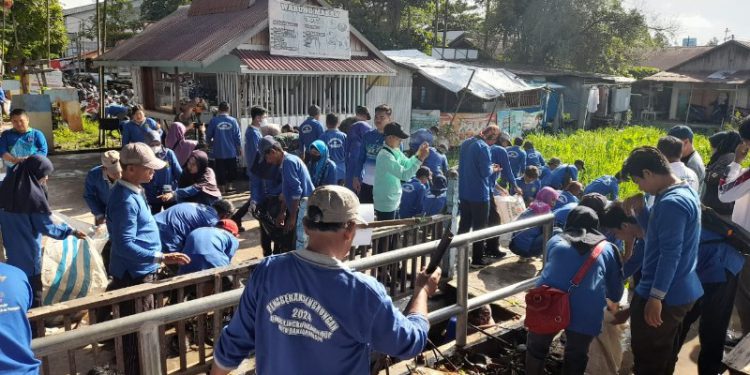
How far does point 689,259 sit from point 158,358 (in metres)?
3.10

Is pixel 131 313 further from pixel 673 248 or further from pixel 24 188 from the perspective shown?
pixel 673 248

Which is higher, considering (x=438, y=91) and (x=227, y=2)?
(x=227, y=2)

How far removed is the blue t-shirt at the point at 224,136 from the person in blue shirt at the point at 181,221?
4503mm

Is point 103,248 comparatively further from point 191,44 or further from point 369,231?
point 191,44

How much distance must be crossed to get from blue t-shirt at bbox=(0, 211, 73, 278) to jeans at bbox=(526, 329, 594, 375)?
4005 mm

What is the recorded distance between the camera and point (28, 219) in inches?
185

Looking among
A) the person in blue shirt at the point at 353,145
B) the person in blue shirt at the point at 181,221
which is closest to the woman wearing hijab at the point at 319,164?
the person in blue shirt at the point at 353,145

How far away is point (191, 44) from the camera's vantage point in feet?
40.2

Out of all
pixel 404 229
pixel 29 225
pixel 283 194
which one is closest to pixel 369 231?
pixel 404 229

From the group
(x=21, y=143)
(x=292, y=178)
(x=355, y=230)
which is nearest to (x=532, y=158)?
(x=292, y=178)

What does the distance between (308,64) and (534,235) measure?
7117 millimetres

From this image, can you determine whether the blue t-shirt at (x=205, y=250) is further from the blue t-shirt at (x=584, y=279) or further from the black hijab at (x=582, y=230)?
the black hijab at (x=582, y=230)

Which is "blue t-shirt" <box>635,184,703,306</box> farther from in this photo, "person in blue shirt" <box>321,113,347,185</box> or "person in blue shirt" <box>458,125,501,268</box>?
"person in blue shirt" <box>321,113,347,185</box>

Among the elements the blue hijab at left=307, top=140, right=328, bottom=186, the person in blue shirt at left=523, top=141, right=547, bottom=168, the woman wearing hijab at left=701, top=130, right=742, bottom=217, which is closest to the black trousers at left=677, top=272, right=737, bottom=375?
the woman wearing hijab at left=701, top=130, right=742, bottom=217
